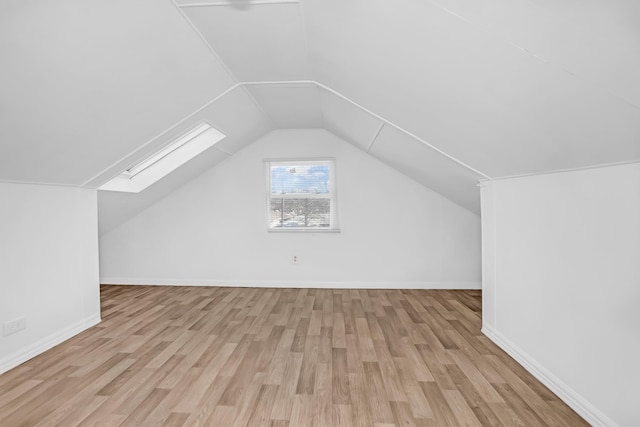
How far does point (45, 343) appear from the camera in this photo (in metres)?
3.12

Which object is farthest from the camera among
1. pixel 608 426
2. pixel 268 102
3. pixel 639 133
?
pixel 268 102

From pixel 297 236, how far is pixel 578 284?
12.3ft

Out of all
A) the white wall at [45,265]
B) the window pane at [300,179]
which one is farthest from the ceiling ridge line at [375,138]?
the white wall at [45,265]

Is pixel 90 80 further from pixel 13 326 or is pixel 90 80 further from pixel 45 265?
pixel 13 326

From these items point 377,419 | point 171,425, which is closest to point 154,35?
point 171,425

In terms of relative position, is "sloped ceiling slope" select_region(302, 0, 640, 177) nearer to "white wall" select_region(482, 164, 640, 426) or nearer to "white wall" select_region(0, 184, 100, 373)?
"white wall" select_region(482, 164, 640, 426)

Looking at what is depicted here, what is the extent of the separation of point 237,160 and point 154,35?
336cm

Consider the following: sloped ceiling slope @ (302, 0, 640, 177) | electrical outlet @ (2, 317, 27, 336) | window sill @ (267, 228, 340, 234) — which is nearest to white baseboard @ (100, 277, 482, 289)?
window sill @ (267, 228, 340, 234)

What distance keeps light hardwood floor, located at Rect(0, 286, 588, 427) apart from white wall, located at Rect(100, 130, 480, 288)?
1.03 m

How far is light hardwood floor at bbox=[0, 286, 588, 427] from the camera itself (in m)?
2.12

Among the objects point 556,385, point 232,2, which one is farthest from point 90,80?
point 556,385

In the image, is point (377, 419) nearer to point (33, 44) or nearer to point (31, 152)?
point (33, 44)

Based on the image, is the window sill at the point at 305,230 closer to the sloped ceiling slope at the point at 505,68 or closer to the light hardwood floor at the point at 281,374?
the light hardwood floor at the point at 281,374

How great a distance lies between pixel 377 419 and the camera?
2.07 meters
